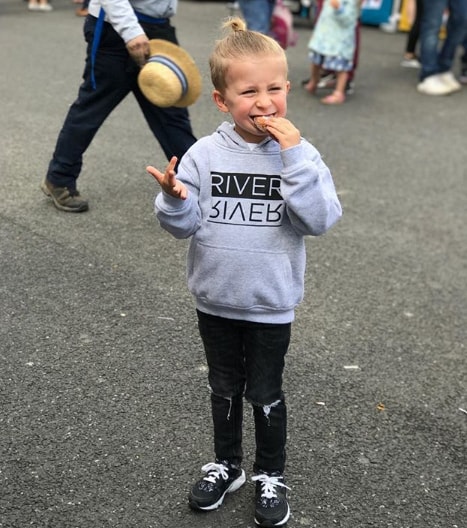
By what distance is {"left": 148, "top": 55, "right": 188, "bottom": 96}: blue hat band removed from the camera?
4113 mm

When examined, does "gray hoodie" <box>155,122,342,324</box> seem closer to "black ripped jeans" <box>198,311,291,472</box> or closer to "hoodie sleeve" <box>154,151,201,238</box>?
"hoodie sleeve" <box>154,151,201,238</box>

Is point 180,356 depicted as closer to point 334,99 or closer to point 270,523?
point 270,523

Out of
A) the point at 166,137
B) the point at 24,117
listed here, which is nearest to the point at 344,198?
the point at 166,137

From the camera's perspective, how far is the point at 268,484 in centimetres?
250

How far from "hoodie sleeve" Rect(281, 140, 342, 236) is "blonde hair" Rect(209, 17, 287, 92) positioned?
268 mm

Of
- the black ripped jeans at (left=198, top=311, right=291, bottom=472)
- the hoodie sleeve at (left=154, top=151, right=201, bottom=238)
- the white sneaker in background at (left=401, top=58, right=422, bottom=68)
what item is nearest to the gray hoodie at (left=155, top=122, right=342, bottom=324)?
the hoodie sleeve at (left=154, top=151, right=201, bottom=238)

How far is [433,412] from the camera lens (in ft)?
10.5

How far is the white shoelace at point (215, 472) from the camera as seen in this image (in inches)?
99.7

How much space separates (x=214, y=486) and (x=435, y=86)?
7156 mm

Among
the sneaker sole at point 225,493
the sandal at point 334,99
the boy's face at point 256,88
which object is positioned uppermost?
the boy's face at point 256,88

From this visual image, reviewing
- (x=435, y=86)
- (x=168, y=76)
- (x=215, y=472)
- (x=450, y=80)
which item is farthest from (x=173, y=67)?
(x=450, y=80)

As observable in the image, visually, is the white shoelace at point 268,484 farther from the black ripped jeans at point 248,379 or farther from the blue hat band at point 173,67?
the blue hat band at point 173,67

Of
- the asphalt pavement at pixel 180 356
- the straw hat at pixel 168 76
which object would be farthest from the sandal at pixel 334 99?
the straw hat at pixel 168 76

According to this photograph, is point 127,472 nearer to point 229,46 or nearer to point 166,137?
point 229,46
